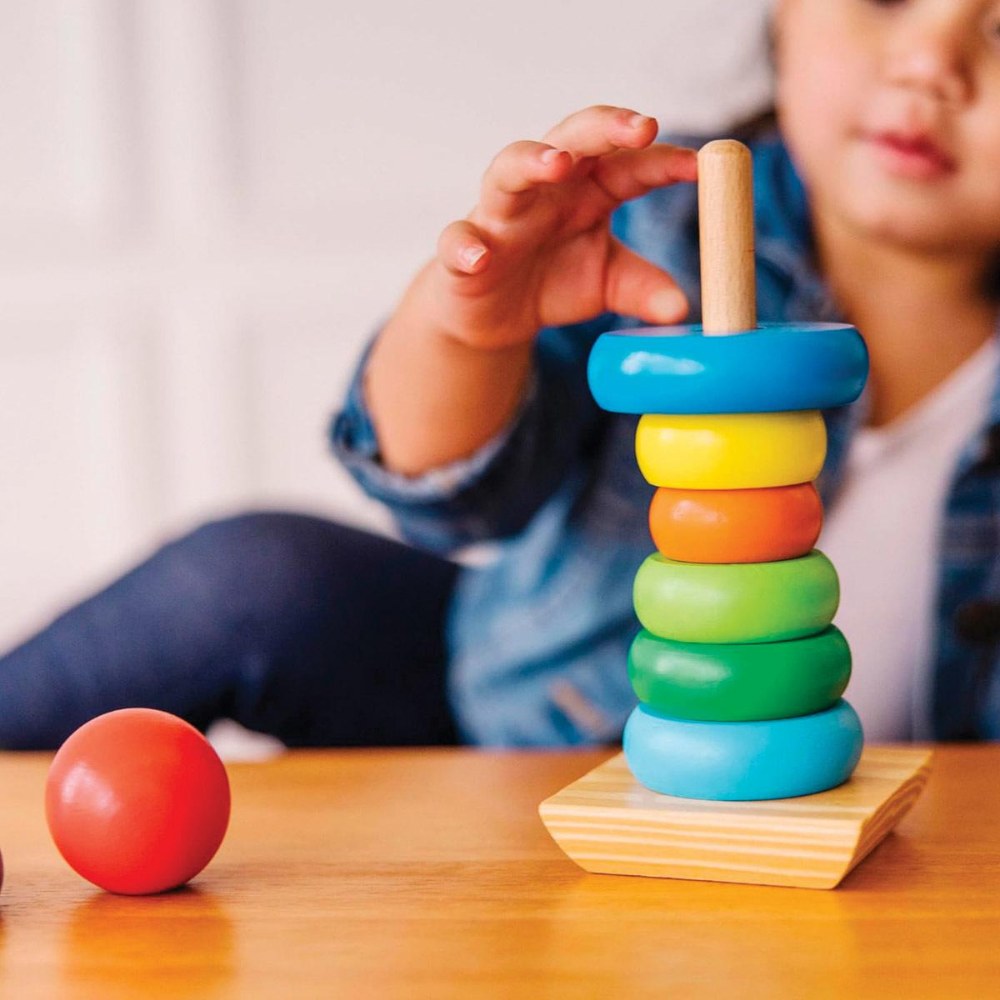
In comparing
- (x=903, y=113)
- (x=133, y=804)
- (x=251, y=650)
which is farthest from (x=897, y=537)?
(x=133, y=804)

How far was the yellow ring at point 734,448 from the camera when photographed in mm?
544

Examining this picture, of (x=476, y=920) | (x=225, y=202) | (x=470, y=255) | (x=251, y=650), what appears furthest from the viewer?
(x=225, y=202)

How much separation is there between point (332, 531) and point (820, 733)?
2.17 feet

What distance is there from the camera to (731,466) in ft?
1.79

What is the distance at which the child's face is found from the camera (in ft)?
3.15

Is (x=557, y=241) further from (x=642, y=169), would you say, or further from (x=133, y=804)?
(x=133, y=804)

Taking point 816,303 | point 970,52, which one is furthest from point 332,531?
point 970,52

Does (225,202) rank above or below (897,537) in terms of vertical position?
above

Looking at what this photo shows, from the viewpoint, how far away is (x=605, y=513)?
1103mm

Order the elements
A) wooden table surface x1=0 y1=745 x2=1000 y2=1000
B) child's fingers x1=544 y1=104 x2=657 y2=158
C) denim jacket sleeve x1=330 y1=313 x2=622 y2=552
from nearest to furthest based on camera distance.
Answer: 1. wooden table surface x1=0 y1=745 x2=1000 y2=1000
2. child's fingers x1=544 y1=104 x2=657 y2=158
3. denim jacket sleeve x1=330 y1=313 x2=622 y2=552

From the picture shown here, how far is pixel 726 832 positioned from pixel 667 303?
0.26m

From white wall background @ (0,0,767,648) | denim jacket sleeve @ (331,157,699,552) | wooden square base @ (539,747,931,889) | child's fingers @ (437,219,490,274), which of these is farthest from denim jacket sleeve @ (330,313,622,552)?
white wall background @ (0,0,767,648)

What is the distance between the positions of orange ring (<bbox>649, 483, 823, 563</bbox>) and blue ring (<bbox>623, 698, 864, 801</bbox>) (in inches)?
2.5

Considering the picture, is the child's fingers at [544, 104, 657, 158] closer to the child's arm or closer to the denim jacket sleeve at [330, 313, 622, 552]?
the child's arm
